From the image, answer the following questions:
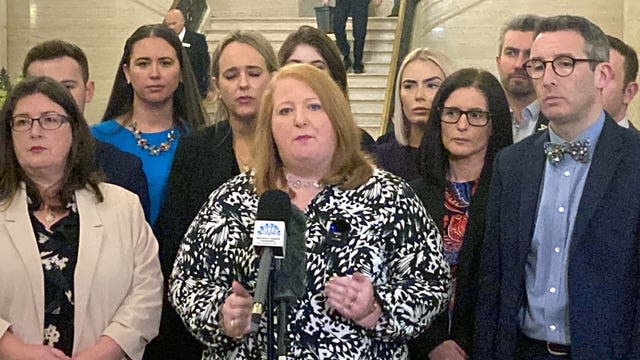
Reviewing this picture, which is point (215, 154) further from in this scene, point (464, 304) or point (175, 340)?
point (464, 304)

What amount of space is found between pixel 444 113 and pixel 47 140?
152 centimetres

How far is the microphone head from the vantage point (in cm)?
260

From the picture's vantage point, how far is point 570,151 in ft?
11.2

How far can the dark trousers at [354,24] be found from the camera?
523 inches

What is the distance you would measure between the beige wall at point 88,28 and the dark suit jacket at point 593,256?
919cm

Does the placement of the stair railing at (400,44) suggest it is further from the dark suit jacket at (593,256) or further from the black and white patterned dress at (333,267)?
the black and white patterned dress at (333,267)

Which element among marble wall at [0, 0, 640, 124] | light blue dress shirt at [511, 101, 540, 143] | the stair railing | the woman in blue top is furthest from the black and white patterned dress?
marble wall at [0, 0, 640, 124]

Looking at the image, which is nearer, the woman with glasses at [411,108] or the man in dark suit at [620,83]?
the woman with glasses at [411,108]

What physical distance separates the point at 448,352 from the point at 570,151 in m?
0.93

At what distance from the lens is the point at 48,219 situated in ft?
12.0

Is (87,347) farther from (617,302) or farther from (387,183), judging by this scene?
(617,302)

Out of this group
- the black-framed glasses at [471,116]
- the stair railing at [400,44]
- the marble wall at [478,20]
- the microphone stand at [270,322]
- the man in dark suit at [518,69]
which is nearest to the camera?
the microphone stand at [270,322]

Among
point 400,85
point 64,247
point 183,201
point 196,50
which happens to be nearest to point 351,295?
point 64,247

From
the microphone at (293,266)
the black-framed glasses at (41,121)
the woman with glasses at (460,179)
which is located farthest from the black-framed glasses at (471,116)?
the black-framed glasses at (41,121)
